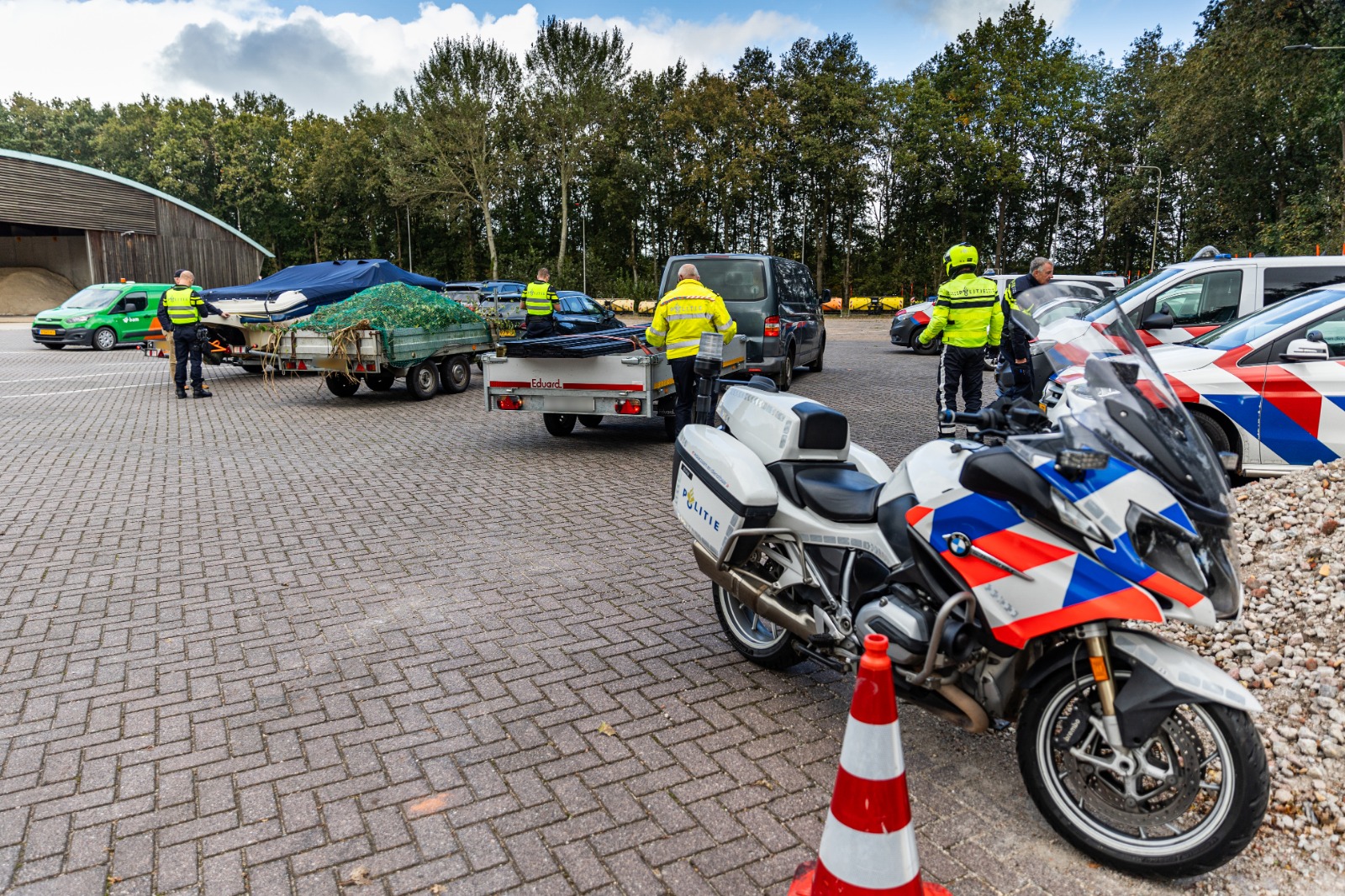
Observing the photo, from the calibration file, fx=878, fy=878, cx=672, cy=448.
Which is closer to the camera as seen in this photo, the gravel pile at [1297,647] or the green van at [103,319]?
the gravel pile at [1297,647]

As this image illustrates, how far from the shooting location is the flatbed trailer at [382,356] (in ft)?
41.8

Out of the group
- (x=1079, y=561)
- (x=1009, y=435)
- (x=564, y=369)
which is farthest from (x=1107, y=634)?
(x=564, y=369)

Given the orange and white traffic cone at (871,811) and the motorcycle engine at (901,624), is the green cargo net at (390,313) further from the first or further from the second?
the orange and white traffic cone at (871,811)

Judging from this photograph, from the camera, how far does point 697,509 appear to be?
413 cm

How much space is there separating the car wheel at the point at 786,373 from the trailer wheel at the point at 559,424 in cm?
394

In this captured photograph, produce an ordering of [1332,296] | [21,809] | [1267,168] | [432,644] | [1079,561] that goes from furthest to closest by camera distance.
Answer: [1267,168] < [1332,296] < [432,644] < [21,809] < [1079,561]

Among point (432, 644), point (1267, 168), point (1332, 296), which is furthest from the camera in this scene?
point (1267, 168)

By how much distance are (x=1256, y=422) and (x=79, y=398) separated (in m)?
15.4

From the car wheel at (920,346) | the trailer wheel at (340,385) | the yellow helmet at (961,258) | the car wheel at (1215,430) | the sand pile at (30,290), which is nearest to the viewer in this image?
the car wheel at (1215,430)

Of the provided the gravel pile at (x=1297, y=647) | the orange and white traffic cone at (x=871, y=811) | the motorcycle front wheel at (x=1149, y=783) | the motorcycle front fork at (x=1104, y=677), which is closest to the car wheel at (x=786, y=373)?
the gravel pile at (x=1297, y=647)

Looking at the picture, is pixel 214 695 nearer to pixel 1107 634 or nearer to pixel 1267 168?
pixel 1107 634

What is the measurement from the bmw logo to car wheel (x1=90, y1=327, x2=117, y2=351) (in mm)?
25337

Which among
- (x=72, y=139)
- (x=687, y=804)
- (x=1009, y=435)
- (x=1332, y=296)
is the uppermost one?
(x=72, y=139)

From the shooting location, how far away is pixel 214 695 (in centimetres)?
396
